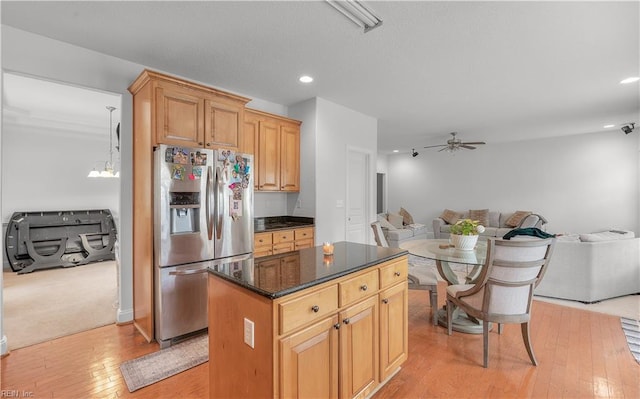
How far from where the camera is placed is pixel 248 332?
55.1 inches

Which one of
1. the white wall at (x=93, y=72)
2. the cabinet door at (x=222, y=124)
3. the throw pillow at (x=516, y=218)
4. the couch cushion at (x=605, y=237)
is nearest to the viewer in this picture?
the white wall at (x=93, y=72)

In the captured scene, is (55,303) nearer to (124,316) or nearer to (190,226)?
(124,316)

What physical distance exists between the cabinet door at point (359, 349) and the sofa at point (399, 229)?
489 cm

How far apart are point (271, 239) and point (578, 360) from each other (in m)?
3.05

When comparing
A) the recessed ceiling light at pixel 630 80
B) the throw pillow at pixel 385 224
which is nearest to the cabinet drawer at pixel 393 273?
the recessed ceiling light at pixel 630 80

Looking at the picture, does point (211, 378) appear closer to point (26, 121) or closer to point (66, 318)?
point (66, 318)

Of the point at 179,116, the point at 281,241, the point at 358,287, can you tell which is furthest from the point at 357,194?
the point at 358,287

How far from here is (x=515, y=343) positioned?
8.79ft

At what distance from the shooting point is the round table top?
2.64m

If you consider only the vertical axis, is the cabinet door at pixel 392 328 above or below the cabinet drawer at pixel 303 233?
below

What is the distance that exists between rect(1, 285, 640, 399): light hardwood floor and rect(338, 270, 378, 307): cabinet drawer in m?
0.78

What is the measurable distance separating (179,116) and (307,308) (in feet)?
7.47

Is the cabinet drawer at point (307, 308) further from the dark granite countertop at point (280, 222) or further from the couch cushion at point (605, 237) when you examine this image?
the couch cushion at point (605, 237)

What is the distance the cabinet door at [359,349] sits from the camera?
1.64 m
